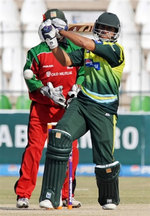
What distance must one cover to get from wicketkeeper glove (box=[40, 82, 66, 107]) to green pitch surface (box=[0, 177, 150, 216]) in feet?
3.89

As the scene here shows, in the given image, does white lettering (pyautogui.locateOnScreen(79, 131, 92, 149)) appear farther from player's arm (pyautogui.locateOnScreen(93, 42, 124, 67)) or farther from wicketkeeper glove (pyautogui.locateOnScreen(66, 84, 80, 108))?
player's arm (pyautogui.locateOnScreen(93, 42, 124, 67))

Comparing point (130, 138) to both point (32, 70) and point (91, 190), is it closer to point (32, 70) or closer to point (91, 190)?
point (91, 190)

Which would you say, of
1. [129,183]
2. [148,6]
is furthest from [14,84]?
[129,183]

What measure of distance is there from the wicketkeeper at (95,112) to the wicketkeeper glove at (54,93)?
885 mm

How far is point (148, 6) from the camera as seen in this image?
851 inches

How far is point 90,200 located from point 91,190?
1650 millimetres

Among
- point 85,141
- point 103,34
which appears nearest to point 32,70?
point 103,34

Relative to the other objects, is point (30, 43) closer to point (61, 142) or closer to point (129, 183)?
point (129, 183)

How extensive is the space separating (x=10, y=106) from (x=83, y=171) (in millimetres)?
2390

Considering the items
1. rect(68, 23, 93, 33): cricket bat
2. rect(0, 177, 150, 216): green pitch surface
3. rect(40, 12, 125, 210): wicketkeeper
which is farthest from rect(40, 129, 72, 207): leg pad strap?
rect(68, 23, 93, 33): cricket bat

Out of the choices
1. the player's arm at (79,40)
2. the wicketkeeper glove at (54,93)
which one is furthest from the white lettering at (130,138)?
the player's arm at (79,40)

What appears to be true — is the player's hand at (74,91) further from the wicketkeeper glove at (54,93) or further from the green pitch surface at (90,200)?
the green pitch surface at (90,200)

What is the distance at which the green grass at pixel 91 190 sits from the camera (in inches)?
392

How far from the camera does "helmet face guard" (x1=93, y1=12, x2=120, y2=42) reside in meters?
7.60
